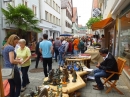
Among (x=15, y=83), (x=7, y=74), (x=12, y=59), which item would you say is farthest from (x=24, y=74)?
(x=7, y=74)

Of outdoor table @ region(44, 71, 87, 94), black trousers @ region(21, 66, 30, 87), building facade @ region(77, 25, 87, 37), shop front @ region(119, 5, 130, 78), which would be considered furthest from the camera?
building facade @ region(77, 25, 87, 37)

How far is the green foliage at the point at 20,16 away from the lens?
11.9m

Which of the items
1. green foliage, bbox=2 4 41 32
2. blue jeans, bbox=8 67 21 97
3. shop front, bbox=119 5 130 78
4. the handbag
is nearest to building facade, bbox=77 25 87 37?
green foliage, bbox=2 4 41 32

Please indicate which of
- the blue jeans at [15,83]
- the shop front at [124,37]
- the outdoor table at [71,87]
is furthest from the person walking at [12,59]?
the shop front at [124,37]

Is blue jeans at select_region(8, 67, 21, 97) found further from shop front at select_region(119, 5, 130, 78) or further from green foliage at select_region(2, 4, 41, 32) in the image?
green foliage at select_region(2, 4, 41, 32)

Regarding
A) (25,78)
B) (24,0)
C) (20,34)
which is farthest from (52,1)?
(25,78)

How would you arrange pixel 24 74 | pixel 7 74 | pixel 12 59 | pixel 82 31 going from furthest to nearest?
pixel 82 31 → pixel 24 74 → pixel 12 59 → pixel 7 74

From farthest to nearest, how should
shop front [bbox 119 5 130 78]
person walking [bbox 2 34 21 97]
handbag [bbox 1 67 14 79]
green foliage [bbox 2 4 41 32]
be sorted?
1. green foliage [bbox 2 4 41 32]
2. shop front [bbox 119 5 130 78]
3. person walking [bbox 2 34 21 97]
4. handbag [bbox 1 67 14 79]

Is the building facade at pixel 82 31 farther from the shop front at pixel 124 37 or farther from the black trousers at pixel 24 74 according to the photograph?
the black trousers at pixel 24 74

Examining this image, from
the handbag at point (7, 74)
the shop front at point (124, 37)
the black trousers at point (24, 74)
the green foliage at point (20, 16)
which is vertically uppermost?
the green foliage at point (20, 16)

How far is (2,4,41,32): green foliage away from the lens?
11920 mm

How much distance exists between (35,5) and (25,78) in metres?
16.3

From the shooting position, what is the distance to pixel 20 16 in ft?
39.5

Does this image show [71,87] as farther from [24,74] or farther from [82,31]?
[82,31]
